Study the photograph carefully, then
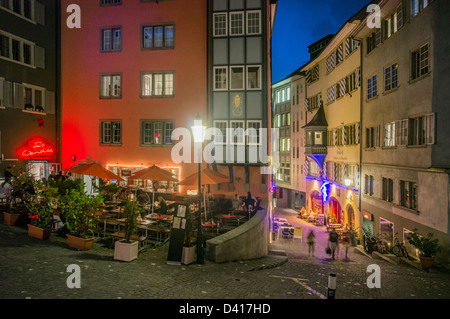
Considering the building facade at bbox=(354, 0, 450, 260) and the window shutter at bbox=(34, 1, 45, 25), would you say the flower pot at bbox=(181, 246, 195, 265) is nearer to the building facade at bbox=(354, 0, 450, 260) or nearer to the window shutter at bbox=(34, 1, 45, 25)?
the building facade at bbox=(354, 0, 450, 260)

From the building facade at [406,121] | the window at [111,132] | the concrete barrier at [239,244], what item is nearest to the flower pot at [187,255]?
the concrete barrier at [239,244]

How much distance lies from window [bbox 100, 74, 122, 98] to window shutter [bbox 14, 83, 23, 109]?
5.03 metres

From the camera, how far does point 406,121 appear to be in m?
18.3

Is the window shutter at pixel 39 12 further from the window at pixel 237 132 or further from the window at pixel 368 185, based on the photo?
the window at pixel 368 185

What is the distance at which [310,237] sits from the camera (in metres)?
20.4

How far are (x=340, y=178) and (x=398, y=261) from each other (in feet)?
48.2

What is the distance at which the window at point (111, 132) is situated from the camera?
78.2 ft

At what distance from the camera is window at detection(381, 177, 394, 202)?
20750 millimetres

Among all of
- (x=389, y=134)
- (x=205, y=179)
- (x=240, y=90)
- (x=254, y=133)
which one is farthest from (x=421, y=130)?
(x=205, y=179)

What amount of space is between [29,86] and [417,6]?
79.2 ft

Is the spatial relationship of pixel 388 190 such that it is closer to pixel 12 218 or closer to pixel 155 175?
pixel 155 175

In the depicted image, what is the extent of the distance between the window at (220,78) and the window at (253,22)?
9.91ft
